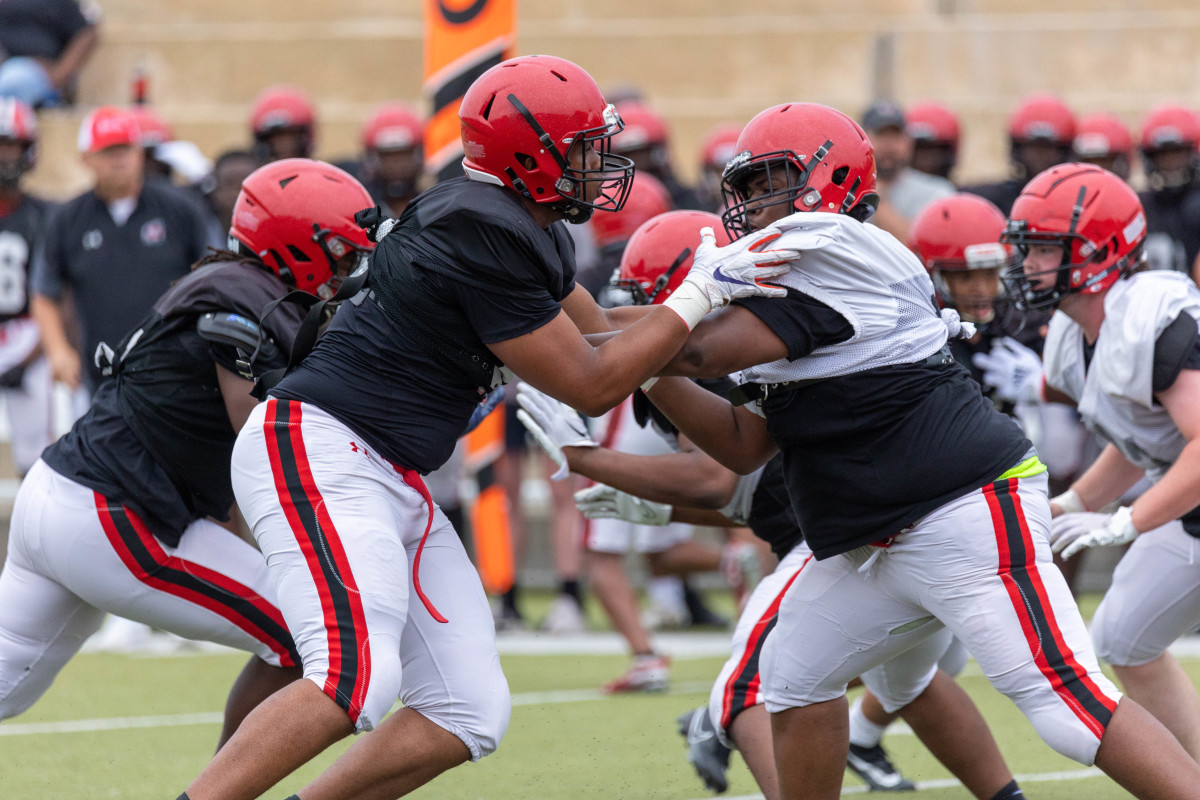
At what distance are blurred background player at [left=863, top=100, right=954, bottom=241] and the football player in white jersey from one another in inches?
134

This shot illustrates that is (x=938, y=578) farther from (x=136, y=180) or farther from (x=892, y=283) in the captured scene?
(x=136, y=180)

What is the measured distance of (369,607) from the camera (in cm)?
310

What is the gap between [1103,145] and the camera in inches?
301

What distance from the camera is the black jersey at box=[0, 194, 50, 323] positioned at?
7.44 meters

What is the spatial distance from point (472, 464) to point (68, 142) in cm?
512

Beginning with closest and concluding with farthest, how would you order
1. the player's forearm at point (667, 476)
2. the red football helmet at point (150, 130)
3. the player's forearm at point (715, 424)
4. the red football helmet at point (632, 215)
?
the player's forearm at point (715, 424)
the player's forearm at point (667, 476)
the red football helmet at point (632, 215)
the red football helmet at point (150, 130)

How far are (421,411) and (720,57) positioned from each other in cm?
877

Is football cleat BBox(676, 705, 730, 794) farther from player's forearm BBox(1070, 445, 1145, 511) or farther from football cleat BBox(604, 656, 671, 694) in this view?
football cleat BBox(604, 656, 671, 694)

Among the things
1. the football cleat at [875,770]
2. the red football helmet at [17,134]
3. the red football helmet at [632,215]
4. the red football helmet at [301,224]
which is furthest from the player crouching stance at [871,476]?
the red football helmet at [17,134]

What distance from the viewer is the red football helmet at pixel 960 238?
4.80 m

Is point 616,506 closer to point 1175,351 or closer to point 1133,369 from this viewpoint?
point 1133,369

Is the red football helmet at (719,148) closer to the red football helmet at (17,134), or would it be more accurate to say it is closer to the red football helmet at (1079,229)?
the red football helmet at (17,134)

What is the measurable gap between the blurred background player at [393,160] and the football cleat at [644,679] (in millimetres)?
2941

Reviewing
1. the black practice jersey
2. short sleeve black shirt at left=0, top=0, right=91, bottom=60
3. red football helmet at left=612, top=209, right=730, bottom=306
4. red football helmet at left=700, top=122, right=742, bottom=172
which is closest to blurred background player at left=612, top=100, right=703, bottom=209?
red football helmet at left=700, top=122, right=742, bottom=172
